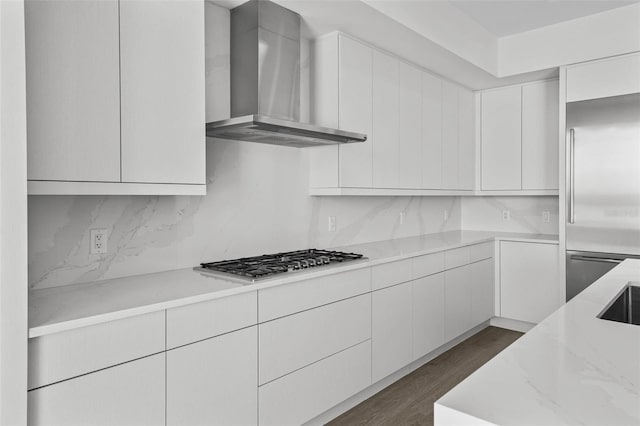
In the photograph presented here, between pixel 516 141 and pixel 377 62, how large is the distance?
6.67 feet

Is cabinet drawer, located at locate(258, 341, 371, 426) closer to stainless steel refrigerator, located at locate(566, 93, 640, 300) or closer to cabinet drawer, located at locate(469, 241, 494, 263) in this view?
cabinet drawer, located at locate(469, 241, 494, 263)

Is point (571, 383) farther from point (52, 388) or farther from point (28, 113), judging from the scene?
point (28, 113)

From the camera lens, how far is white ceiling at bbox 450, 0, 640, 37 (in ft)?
11.1

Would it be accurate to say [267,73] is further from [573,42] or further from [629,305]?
[573,42]

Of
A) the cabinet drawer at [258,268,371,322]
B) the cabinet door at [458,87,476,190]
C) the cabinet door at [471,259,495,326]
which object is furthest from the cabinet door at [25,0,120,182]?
the cabinet door at [458,87,476,190]

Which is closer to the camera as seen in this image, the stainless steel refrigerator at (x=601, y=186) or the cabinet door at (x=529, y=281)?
the stainless steel refrigerator at (x=601, y=186)

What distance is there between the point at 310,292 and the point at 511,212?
3283 millimetres

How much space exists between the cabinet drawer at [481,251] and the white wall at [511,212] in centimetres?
65

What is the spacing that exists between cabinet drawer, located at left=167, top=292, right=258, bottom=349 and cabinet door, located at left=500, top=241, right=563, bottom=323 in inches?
121

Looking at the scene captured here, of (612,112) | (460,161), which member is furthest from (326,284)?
(612,112)

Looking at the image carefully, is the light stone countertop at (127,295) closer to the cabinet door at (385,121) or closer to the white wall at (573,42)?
the cabinet door at (385,121)

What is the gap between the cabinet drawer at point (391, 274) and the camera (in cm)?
278

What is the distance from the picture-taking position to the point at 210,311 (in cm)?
185
